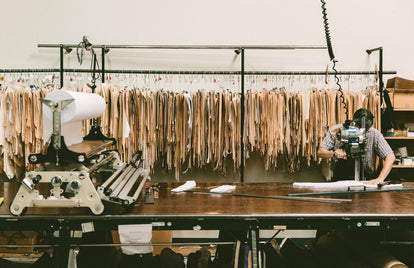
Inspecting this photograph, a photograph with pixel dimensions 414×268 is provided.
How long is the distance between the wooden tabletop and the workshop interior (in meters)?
0.03

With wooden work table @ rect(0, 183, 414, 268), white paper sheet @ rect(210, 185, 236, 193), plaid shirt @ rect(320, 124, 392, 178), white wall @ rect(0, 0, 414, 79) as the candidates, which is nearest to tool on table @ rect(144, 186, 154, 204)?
wooden work table @ rect(0, 183, 414, 268)

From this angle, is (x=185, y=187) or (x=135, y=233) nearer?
(x=135, y=233)

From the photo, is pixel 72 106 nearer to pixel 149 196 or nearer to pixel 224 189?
pixel 149 196

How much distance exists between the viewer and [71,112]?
2832 millimetres

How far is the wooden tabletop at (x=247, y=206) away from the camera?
274cm

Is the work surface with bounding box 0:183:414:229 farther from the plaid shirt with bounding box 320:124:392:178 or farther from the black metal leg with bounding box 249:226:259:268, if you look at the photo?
the plaid shirt with bounding box 320:124:392:178

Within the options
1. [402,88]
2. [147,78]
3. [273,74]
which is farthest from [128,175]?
[402,88]

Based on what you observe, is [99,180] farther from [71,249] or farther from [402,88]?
[402,88]

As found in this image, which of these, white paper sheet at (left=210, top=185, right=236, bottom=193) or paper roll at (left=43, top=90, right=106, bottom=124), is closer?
paper roll at (left=43, top=90, right=106, bottom=124)

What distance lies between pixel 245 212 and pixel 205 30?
13.2 feet

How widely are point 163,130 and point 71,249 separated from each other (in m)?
2.66

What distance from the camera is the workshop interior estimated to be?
3412mm

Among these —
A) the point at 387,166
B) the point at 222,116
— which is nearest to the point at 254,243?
the point at 387,166

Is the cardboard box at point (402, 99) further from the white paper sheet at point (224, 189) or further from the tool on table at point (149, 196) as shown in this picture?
the tool on table at point (149, 196)
